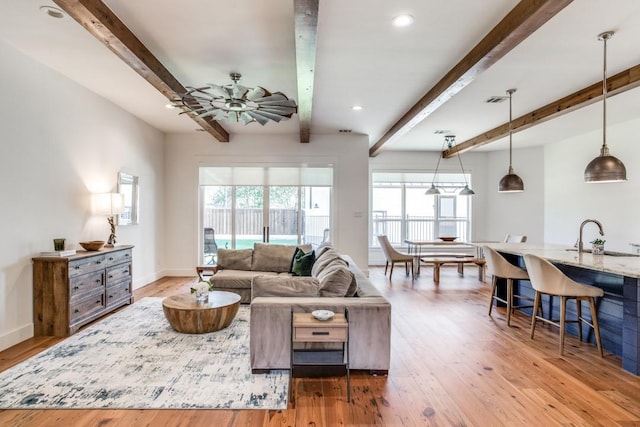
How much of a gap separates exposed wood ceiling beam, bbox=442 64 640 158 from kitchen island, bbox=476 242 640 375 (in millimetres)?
1860

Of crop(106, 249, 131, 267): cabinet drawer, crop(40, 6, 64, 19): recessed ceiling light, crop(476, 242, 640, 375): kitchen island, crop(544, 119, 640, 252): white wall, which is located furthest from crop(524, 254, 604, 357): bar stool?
crop(106, 249, 131, 267): cabinet drawer

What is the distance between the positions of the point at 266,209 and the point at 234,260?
6.82 ft

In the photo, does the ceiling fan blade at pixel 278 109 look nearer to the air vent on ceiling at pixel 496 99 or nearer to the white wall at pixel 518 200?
the air vent on ceiling at pixel 496 99

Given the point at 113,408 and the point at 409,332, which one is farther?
the point at 409,332

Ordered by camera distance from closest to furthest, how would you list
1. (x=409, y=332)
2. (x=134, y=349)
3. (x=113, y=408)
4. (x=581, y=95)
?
(x=113, y=408) → (x=134, y=349) → (x=409, y=332) → (x=581, y=95)

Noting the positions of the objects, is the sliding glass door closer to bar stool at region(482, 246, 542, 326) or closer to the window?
the window

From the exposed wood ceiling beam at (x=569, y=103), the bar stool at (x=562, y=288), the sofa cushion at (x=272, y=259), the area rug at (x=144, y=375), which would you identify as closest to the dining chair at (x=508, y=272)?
the bar stool at (x=562, y=288)

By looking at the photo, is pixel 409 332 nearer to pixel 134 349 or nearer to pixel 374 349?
pixel 374 349

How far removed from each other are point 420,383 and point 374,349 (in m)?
0.43

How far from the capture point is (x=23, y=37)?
10.5 feet

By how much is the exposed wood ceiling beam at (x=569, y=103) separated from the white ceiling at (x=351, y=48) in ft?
0.39

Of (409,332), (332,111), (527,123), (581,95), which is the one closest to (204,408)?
(409,332)

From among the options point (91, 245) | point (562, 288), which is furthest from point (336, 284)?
point (91, 245)

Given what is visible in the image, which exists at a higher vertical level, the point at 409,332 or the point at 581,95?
the point at 581,95
